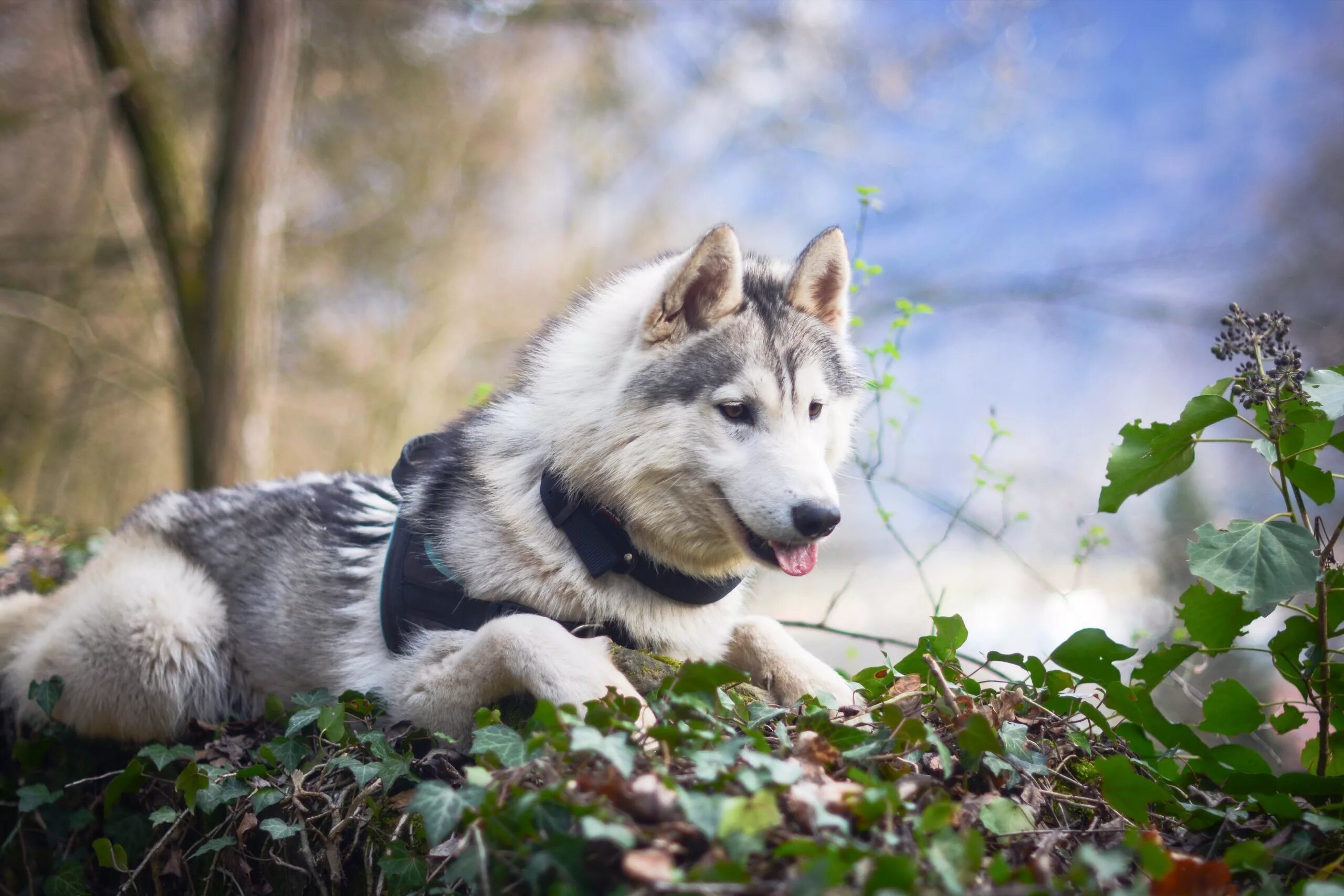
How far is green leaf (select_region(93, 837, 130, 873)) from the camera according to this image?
2.61 meters

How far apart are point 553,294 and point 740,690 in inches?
444

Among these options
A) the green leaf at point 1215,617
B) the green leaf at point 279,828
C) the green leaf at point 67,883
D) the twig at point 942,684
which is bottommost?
the green leaf at point 67,883

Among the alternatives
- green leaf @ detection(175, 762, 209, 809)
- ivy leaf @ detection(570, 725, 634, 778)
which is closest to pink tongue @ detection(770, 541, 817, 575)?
ivy leaf @ detection(570, 725, 634, 778)

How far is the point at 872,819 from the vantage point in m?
1.60

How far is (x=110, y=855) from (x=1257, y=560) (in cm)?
330

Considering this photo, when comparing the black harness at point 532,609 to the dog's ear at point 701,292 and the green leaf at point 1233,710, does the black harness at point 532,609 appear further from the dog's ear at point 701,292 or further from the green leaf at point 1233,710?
the green leaf at point 1233,710

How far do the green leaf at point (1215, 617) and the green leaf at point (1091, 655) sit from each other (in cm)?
18

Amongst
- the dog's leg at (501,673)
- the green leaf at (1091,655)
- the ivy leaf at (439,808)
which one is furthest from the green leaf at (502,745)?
the green leaf at (1091,655)

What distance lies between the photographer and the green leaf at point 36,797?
3.00 metres

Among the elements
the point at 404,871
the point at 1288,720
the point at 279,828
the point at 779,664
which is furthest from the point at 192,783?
the point at 1288,720

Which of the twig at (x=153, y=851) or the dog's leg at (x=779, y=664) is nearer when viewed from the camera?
the twig at (x=153, y=851)

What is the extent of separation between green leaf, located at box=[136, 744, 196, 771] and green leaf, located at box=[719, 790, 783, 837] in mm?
2056

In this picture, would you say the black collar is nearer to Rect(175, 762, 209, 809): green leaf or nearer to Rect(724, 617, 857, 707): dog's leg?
Rect(724, 617, 857, 707): dog's leg

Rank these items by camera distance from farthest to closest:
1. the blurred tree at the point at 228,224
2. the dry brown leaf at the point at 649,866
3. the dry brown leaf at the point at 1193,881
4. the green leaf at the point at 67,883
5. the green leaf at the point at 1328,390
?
the blurred tree at the point at 228,224, the green leaf at the point at 67,883, the green leaf at the point at 1328,390, the dry brown leaf at the point at 1193,881, the dry brown leaf at the point at 649,866
